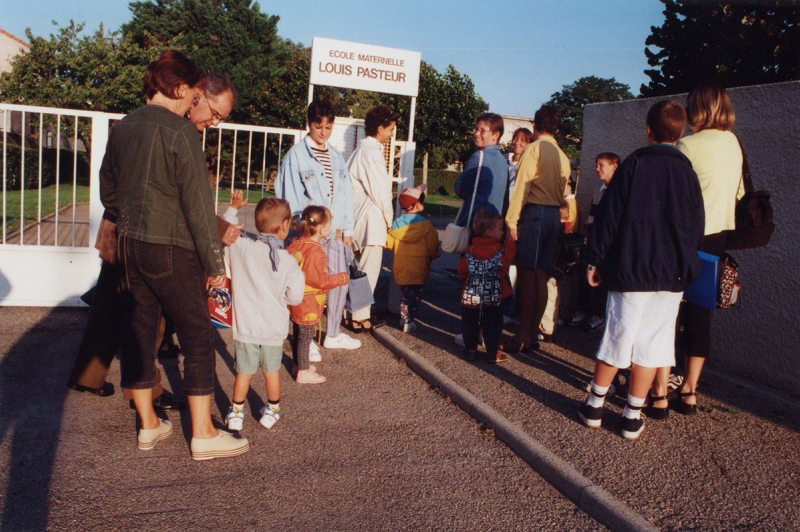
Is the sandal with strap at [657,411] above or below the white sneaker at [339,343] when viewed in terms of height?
above

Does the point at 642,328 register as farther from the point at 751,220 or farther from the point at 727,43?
the point at 727,43

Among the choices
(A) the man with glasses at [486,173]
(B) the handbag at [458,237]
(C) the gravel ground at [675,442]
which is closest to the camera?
(C) the gravel ground at [675,442]

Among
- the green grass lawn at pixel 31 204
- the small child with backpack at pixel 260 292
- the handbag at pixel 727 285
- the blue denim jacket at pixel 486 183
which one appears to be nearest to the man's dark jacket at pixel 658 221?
the handbag at pixel 727 285

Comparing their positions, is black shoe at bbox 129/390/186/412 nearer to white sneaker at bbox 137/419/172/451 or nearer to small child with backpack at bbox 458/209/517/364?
white sneaker at bbox 137/419/172/451

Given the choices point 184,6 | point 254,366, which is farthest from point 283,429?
point 184,6

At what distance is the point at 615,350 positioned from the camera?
13.7 feet

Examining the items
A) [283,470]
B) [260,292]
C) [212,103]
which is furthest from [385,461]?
[212,103]

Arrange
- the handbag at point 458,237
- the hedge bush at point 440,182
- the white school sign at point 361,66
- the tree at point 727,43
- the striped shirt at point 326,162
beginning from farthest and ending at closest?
the hedge bush at point 440,182 < the tree at point 727,43 < the white school sign at point 361,66 < the handbag at point 458,237 < the striped shirt at point 326,162

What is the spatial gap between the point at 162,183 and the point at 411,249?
3.49m

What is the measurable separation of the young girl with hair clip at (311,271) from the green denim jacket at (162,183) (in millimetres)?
1277

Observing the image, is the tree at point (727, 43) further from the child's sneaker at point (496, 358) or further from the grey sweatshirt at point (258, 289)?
the grey sweatshirt at point (258, 289)

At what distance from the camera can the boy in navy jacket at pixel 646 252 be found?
13.1 feet

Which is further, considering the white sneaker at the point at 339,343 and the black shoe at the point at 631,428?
the white sneaker at the point at 339,343

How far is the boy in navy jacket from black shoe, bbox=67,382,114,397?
3.28 meters
